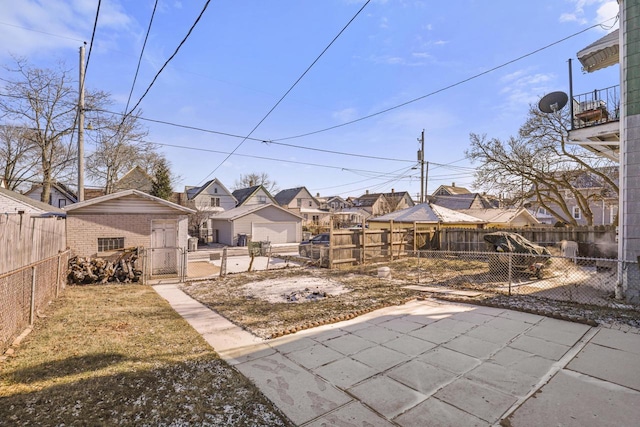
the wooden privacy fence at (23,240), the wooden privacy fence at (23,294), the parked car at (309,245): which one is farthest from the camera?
the parked car at (309,245)

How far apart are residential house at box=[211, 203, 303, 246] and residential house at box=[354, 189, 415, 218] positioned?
24.7m

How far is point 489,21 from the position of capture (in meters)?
8.14

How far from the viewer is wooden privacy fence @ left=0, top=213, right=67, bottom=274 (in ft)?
15.0

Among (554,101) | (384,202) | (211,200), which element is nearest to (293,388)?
(554,101)

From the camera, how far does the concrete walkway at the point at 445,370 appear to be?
10.1 ft

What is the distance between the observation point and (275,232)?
2808cm

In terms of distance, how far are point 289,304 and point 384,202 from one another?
4627 centimetres

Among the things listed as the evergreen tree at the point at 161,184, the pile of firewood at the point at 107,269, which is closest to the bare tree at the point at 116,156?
the evergreen tree at the point at 161,184

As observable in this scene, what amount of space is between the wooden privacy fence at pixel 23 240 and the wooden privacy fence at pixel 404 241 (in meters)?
8.78

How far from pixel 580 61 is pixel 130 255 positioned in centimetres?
1575

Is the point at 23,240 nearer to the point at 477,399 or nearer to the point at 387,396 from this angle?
the point at 387,396

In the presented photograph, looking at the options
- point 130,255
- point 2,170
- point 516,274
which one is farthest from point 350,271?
point 2,170

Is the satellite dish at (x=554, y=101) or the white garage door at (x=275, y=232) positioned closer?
the satellite dish at (x=554, y=101)

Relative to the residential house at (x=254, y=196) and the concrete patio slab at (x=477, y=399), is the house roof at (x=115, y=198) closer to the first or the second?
the concrete patio slab at (x=477, y=399)
